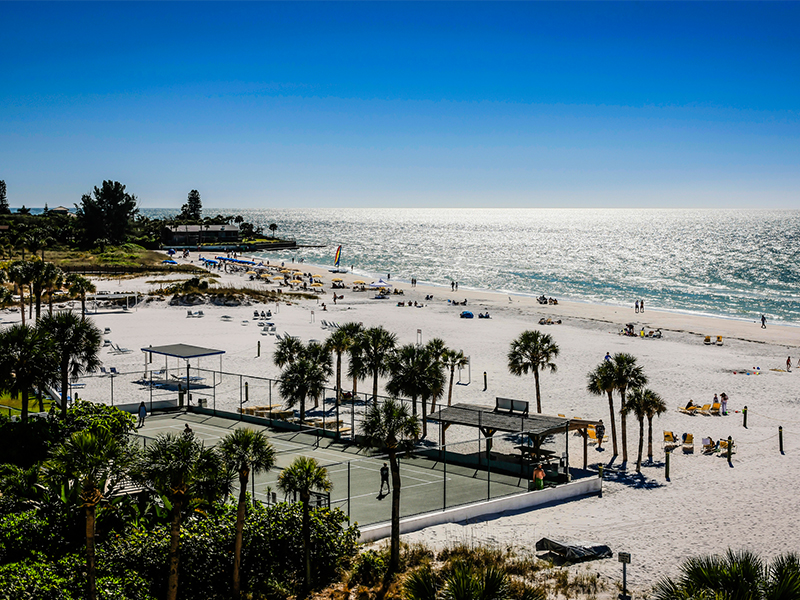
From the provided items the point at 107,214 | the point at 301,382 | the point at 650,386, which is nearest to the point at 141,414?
the point at 301,382

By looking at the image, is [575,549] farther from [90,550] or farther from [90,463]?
[90,463]

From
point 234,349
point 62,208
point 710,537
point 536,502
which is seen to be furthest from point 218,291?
point 62,208

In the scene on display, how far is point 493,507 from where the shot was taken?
22125 millimetres

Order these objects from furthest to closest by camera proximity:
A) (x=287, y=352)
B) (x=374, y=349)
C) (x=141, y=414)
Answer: (x=287, y=352) < (x=374, y=349) < (x=141, y=414)

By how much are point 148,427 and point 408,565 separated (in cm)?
1588

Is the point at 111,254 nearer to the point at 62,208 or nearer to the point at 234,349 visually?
the point at 234,349

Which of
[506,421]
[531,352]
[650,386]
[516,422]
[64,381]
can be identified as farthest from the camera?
[650,386]

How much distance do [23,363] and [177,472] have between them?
12665 mm

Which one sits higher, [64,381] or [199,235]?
[199,235]

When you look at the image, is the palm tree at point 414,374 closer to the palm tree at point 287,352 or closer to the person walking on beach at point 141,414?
the palm tree at point 287,352

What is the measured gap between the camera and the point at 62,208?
195125mm

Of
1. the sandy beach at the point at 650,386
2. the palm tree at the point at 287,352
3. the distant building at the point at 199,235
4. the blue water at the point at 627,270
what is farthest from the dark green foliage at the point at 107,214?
the palm tree at the point at 287,352

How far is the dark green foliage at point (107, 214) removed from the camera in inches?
4803

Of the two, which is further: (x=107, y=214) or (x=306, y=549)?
(x=107, y=214)
